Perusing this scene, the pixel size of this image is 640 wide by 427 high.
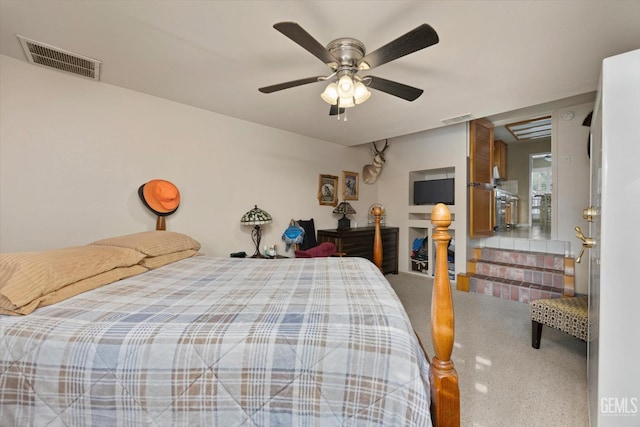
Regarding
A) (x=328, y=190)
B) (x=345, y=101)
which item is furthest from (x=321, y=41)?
(x=328, y=190)

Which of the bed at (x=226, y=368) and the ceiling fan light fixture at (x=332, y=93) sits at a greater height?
the ceiling fan light fixture at (x=332, y=93)

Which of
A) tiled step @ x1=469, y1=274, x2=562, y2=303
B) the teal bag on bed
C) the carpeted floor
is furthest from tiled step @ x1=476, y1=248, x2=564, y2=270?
the teal bag on bed

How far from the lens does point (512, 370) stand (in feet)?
6.06

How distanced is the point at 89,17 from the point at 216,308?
6.12ft

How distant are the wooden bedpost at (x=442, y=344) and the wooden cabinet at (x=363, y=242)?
2.60m

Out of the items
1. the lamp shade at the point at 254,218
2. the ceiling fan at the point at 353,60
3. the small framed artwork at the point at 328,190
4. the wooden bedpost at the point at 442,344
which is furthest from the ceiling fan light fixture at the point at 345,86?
the small framed artwork at the point at 328,190

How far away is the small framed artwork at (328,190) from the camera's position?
13.1 feet

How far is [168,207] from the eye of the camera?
2.46 meters

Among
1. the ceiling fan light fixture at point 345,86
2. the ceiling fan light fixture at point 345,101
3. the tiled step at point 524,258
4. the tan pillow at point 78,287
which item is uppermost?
the ceiling fan light fixture at point 345,86

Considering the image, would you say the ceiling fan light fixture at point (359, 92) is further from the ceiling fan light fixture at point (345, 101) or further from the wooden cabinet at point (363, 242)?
the wooden cabinet at point (363, 242)

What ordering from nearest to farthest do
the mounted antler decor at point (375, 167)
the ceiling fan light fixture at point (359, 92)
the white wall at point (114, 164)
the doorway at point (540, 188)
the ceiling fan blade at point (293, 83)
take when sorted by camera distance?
1. the ceiling fan blade at point (293, 83)
2. the ceiling fan light fixture at point (359, 92)
3. the white wall at point (114, 164)
4. the mounted antler decor at point (375, 167)
5. the doorway at point (540, 188)

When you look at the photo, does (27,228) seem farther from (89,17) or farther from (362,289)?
(362,289)

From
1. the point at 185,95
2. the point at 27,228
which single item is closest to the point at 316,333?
the point at 27,228

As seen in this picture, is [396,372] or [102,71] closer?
[396,372]
